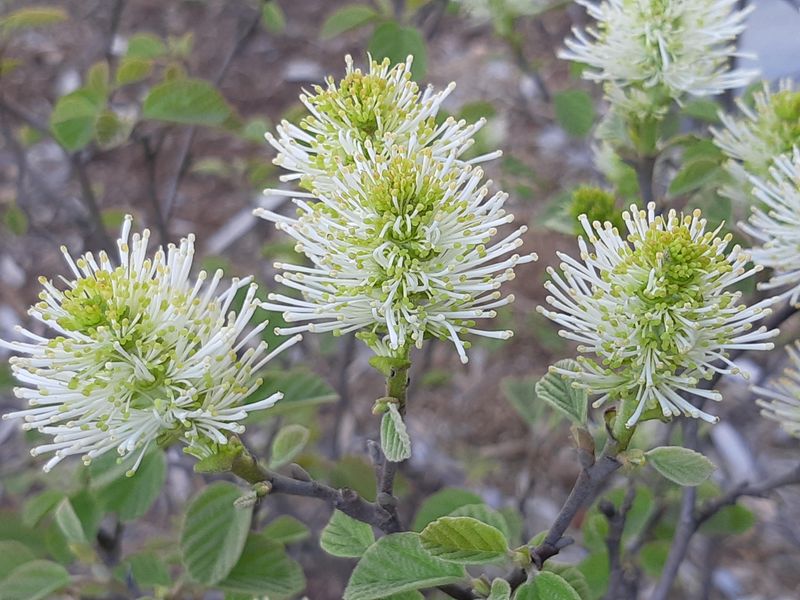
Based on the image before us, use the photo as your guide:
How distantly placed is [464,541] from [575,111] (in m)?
0.96

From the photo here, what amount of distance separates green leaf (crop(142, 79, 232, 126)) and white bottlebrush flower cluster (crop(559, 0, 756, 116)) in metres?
0.60

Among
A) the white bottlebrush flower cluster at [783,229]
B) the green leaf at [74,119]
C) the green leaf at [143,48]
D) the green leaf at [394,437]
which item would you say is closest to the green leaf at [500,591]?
the green leaf at [394,437]

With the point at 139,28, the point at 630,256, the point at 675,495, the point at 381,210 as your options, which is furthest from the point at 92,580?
the point at 139,28

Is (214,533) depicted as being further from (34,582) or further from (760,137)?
(760,137)

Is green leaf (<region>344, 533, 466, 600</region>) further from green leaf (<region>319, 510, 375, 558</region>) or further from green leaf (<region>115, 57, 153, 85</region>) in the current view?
green leaf (<region>115, 57, 153, 85</region>)

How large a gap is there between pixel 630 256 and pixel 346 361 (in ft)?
3.47

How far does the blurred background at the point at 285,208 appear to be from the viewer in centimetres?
140

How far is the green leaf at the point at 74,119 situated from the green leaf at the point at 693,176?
3.06 ft

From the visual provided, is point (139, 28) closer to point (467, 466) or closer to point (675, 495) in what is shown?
point (467, 466)

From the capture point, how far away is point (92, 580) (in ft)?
3.46

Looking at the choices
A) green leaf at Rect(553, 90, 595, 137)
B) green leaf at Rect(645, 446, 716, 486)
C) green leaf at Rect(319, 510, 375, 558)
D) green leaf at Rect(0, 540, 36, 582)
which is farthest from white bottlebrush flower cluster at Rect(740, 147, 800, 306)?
green leaf at Rect(0, 540, 36, 582)

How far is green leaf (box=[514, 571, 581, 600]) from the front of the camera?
69 centimetres

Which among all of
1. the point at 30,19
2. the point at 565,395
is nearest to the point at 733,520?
the point at 565,395

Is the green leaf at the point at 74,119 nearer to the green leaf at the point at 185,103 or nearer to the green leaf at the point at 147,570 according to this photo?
the green leaf at the point at 185,103
